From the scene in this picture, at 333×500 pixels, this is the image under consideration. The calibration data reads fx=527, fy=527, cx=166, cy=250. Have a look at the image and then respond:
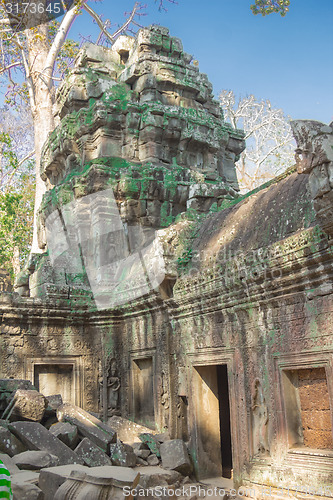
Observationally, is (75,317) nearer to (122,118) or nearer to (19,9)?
(122,118)

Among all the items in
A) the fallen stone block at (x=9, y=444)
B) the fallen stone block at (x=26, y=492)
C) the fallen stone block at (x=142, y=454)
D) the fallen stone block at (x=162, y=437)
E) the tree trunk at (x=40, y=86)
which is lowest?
the fallen stone block at (x=142, y=454)

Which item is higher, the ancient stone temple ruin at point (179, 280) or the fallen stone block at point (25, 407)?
the ancient stone temple ruin at point (179, 280)

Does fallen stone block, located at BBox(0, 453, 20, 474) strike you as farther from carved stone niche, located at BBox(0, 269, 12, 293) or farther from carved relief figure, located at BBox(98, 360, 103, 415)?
carved stone niche, located at BBox(0, 269, 12, 293)

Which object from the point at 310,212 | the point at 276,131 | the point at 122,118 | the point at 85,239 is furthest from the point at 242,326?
the point at 276,131

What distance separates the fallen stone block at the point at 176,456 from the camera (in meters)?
6.96

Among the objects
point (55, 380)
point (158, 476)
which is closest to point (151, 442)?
point (158, 476)

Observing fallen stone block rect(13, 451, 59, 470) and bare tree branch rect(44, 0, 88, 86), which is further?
bare tree branch rect(44, 0, 88, 86)

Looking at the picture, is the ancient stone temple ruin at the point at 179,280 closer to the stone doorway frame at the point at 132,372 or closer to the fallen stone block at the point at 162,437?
the stone doorway frame at the point at 132,372

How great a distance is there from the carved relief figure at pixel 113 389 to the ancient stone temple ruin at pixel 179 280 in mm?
25

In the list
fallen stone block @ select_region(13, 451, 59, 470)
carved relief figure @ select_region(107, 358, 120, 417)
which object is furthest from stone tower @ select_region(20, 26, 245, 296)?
fallen stone block @ select_region(13, 451, 59, 470)

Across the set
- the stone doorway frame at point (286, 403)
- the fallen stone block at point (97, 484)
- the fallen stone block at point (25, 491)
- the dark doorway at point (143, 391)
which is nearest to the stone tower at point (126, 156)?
the dark doorway at point (143, 391)

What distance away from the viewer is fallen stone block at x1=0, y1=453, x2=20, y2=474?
18.0ft

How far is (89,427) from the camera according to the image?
6.82 m

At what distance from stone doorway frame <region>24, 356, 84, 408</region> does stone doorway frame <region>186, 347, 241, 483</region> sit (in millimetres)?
2660
